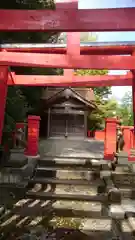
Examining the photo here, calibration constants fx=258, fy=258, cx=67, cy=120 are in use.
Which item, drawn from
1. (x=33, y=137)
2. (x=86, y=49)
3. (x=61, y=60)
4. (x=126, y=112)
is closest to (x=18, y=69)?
(x=33, y=137)

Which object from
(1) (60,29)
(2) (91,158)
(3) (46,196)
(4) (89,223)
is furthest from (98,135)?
(1) (60,29)

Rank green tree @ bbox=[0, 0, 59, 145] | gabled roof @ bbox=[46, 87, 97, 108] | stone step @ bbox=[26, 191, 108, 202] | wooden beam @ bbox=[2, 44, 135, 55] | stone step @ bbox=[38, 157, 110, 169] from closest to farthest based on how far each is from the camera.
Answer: wooden beam @ bbox=[2, 44, 135, 55], stone step @ bbox=[26, 191, 108, 202], green tree @ bbox=[0, 0, 59, 145], stone step @ bbox=[38, 157, 110, 169], gabled roof @ bbox=[46, 87, 97, 108]

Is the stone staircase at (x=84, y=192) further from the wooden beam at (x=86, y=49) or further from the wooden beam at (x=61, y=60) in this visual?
the wooden beam at (x=86, y=49)

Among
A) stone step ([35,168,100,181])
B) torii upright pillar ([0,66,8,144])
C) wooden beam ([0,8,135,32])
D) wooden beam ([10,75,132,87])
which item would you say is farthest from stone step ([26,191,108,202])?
wooden beam ([0,8,135,32])

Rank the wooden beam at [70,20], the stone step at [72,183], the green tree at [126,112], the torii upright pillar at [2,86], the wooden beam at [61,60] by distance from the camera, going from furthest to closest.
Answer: the green tree at [126,112] < the stone step at [72,183] < the torii upright pillar at [2,86] < the wooden beam at [61,60] < the wooden beam at [70,20]

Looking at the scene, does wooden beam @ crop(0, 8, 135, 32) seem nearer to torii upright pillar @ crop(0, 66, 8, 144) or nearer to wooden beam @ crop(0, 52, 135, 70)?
wooden beam @ crop(0, 52, 135, 70)

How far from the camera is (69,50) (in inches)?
193

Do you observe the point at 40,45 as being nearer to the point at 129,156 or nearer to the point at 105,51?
the point at 105,51

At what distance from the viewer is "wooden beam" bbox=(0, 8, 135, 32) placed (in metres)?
3.39

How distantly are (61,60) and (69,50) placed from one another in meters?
0.29

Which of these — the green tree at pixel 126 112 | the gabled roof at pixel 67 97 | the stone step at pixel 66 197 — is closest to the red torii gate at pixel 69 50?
the stone step at pixel 66 197

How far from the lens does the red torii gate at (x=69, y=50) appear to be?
3428 mm

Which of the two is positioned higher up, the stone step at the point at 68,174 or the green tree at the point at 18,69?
the green tree at the point at 18,69

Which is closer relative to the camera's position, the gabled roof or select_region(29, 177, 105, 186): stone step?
select_region(29, 177, 105, 186): stone step
